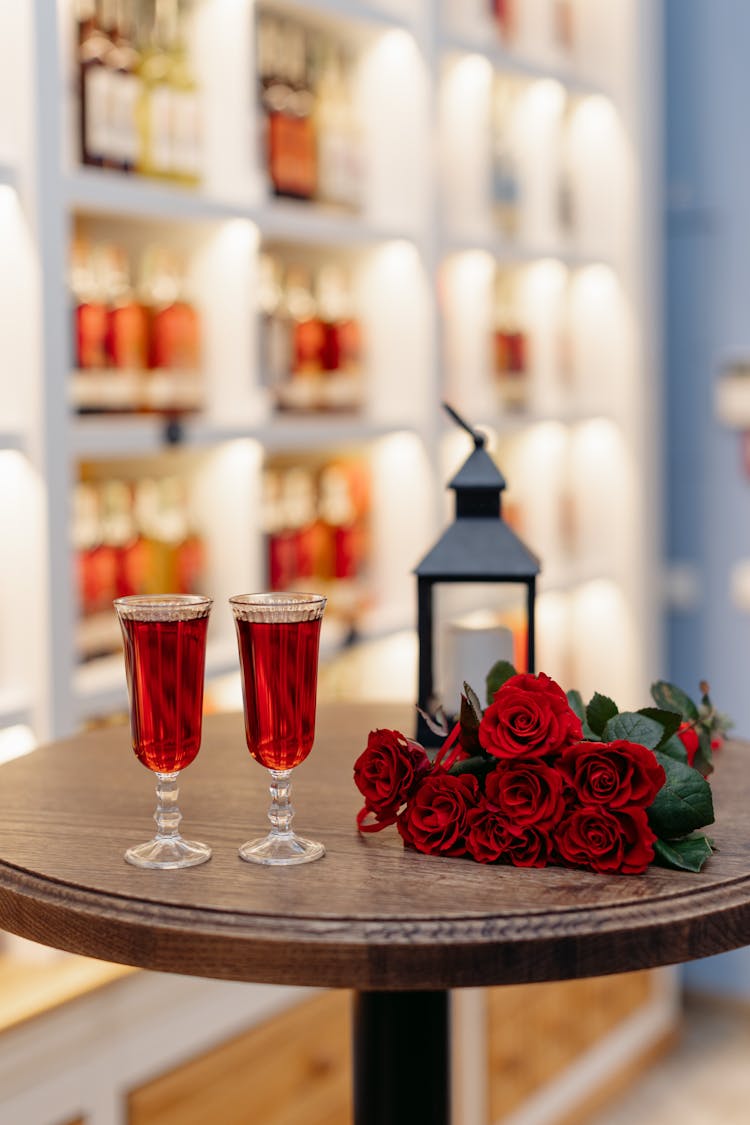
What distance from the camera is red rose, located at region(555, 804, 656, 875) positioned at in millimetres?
1021

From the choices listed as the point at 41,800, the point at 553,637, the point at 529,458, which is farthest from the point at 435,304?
the point at 41,800

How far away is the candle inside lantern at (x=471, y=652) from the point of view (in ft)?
4.58

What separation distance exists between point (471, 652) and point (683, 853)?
396mm

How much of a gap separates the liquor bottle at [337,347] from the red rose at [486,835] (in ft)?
5.21

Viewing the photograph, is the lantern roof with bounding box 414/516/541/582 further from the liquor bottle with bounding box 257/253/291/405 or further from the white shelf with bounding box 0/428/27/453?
the liquor bottle with bounding box 257/253/291/405

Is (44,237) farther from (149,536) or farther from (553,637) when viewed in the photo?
(553,637)

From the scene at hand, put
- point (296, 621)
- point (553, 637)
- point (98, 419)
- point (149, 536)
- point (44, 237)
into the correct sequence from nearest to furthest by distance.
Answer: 1. point (296, 621)
2. point (44, 237)
3. point (98, 419)
4. point (149, 536)
5. point (553, 637)

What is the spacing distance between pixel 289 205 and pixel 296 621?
158cm

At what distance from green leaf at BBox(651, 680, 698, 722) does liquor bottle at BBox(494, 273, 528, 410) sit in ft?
5.98

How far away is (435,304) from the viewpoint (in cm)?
264

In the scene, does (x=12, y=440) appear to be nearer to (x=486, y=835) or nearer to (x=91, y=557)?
(x=91, y=557)

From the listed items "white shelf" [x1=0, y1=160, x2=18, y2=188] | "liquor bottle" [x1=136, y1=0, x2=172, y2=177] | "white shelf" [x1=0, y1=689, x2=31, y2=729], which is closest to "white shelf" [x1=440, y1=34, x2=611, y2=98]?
"liquor bottle" [x1=136, y1=0, x2=172, y2=177]

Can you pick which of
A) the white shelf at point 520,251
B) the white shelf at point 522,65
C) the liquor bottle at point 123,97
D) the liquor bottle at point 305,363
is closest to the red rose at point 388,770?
the liquor bottle at point 123,97

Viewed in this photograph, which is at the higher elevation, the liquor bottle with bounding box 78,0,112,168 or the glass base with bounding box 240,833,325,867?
the liquor bottle with bounding box 78,0,112,168
